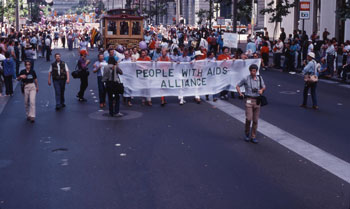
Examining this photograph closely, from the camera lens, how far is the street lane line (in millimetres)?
9516

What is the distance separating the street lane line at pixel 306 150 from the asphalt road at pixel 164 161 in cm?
21

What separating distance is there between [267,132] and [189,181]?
15.2 ft

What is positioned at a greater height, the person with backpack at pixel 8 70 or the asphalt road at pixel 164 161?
the person with backpack at pixel 8 70

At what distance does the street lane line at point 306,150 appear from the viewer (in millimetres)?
9516

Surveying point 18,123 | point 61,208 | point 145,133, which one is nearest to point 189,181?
point 61,208

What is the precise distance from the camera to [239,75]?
59.3 feet

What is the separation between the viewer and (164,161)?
10.1 meters

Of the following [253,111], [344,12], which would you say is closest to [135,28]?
[344,12]

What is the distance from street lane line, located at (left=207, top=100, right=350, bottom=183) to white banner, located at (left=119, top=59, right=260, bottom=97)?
2.79 meters

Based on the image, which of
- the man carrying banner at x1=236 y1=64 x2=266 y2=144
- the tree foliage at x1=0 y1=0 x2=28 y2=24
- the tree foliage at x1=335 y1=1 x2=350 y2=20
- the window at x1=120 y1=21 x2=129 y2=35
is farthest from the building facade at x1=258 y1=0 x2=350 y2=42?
the tree foliage at x1=0 y1=0 x2=28 y2=24

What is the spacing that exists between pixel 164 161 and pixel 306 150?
314 centimetres

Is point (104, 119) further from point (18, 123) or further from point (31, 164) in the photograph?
point (31, 164)

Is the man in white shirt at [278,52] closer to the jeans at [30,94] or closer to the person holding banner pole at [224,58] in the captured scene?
the person holding banner pole at [224,58]

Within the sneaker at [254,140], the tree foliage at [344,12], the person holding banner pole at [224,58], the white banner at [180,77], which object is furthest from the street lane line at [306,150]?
the tree foliage at [344,12]
